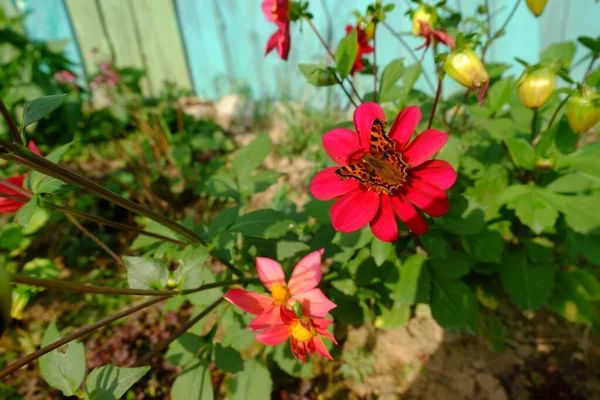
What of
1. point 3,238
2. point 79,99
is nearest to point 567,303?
point 3,238

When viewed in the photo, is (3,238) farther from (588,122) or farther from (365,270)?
(588,122)

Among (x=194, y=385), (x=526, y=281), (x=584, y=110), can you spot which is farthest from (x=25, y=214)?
(x=526, y=281)

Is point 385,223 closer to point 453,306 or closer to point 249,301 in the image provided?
point 249,301

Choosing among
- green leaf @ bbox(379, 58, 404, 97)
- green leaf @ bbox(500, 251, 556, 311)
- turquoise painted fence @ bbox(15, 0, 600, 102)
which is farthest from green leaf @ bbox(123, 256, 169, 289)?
turquoise painted fence @ bbox(15, 0, 600, 102)

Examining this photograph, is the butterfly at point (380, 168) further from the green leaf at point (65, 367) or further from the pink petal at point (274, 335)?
the green leaf at point (65, 367)

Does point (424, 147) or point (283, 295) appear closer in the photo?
point (424, 147)

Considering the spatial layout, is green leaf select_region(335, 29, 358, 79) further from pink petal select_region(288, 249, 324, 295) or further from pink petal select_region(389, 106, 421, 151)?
pink petal select_region(288, 249, 324, 295)
